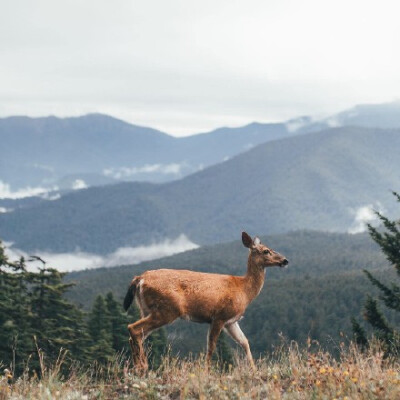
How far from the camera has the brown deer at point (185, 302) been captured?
10.9 meters

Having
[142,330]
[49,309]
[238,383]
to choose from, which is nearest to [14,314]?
[49,309]

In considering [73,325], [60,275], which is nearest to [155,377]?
[60,275]

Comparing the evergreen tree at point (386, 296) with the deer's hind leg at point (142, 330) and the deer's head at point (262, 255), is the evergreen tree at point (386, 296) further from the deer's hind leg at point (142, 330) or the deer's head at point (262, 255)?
the deer's hind leg at point (142, 330)

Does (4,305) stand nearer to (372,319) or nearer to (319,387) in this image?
(372,319)

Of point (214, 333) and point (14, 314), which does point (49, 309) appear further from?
point (214, 333)

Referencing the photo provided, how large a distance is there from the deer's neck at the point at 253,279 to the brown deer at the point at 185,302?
0.13m

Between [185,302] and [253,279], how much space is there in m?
1.84

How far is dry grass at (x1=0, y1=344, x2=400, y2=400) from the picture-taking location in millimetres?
8242

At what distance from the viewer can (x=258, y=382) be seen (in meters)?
9.54

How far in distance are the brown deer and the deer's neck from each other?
0.13 meters

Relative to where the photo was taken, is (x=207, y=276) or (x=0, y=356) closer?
(x=207, y=276)

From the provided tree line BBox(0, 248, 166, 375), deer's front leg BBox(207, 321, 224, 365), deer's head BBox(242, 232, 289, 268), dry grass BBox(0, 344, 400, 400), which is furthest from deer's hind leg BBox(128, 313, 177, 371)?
tree line BBox(0, 248, 166, 375)

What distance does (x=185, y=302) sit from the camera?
11.1 metres

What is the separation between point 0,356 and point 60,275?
5872mm
